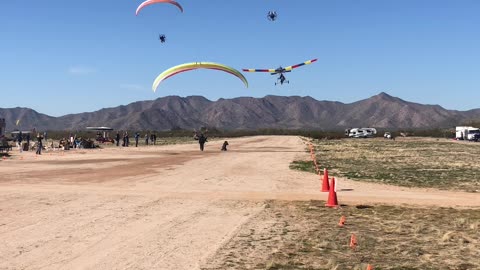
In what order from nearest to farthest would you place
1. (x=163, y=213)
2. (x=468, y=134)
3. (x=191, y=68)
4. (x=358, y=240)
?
1. (x=358, y=240)
2. (x=163, y=213)
3. (x=191, y=68)
4. (x=468, y=134)

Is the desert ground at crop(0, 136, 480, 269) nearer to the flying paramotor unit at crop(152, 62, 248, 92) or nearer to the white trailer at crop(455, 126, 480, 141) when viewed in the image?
the flying paramotor unit at crop(152, 62, 248, 92)

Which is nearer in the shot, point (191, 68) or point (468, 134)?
point (191, 68)

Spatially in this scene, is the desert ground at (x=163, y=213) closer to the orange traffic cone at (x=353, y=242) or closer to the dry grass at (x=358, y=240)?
the dry grass at (x=358, y=240)

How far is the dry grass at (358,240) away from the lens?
988 centimetres

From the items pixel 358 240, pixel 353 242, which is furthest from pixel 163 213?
pixel 353 242

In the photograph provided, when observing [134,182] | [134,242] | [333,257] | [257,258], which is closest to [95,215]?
[134,242]

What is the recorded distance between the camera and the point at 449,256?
10406mm

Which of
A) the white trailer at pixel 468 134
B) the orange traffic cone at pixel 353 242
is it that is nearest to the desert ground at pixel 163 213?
the orange traffic cone at pixel 353 242

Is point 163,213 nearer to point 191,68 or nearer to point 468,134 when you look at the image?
point 191,68

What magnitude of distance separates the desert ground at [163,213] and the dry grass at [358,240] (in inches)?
3.2

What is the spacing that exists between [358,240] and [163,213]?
6123 mm

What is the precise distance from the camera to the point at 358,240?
38.8 feet

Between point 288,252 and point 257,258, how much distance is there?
2.66 ft

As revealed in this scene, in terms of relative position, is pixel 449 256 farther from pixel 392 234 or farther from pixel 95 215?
pixel 95 215
